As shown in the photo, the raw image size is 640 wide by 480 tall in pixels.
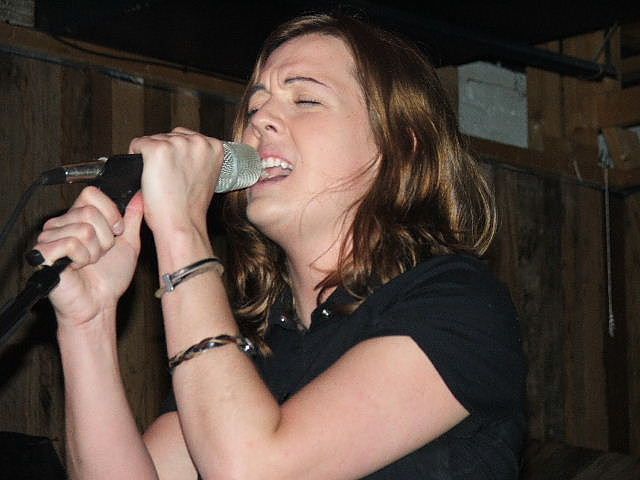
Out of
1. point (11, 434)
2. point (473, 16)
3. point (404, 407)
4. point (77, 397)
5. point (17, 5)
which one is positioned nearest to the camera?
point (404, 407)

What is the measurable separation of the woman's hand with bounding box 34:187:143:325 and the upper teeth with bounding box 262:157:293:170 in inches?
9.1

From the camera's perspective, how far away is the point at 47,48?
3266mm

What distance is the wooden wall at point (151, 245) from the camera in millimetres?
3164

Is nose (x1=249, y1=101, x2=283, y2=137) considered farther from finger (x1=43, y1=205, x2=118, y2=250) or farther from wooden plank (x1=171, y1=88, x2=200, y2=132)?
wooden plank (x1=171, y1=88, x2=200, y2=132)

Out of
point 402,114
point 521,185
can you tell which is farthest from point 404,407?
point 521,185

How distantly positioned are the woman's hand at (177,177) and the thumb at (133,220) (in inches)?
2.7

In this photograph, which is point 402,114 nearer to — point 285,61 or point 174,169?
point 285,61

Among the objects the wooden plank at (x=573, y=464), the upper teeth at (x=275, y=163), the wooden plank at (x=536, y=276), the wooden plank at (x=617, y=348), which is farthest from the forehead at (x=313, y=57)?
the wooden plank at (x=617, y=348)

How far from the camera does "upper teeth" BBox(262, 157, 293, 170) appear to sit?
6.40 feet

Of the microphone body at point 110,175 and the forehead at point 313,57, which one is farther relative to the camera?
the forehead at point 313,57

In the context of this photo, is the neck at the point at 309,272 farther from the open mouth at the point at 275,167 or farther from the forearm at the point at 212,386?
the forearm at the point at 212,386

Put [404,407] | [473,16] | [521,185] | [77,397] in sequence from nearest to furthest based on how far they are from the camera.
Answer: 1. [404,407]
2. [77,397]
3. [473,16]
4. [521,185]

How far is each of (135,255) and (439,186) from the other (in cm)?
52

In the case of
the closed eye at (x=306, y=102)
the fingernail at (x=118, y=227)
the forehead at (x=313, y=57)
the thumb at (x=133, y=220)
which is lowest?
the fingernail at (x=118, y=227)
